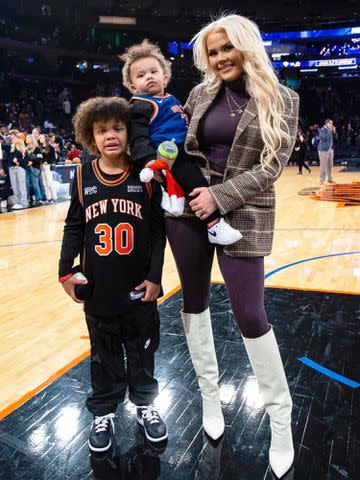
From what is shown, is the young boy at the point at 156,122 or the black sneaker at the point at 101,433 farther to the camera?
the black sneaker at the point at 101,433

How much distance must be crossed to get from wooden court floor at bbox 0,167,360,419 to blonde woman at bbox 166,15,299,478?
1243 mm

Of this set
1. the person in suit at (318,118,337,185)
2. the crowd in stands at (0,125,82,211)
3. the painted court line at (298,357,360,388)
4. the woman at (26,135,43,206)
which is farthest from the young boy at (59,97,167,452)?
the person in suit at (318,118,337,185)

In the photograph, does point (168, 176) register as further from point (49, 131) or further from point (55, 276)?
point (49, 131)

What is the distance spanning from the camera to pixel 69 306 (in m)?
3.67

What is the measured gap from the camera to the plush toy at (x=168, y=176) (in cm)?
159

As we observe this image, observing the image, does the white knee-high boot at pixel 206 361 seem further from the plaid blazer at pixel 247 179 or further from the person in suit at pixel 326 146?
the person in suit at pixel 326 146

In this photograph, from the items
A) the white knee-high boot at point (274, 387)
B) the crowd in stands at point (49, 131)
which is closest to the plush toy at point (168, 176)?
the white knee-high boot at point (274, 387)

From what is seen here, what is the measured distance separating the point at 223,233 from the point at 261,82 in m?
0.50

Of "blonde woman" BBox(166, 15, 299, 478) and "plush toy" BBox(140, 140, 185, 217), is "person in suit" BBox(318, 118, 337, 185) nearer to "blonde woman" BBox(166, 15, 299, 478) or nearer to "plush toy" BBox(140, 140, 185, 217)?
"blonde woman" BBox(166, 15, 299, 478)

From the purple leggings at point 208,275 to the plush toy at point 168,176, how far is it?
74mm

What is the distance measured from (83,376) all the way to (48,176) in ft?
25.2

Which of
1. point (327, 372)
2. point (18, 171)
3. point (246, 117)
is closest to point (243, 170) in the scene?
point (246, 117)

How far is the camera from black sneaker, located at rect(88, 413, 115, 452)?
186 cm

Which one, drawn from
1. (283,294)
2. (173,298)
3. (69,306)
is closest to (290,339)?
(283,294)
